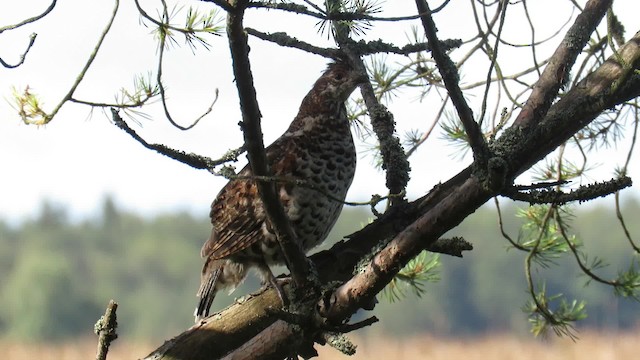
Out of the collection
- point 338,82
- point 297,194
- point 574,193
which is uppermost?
point 338,82

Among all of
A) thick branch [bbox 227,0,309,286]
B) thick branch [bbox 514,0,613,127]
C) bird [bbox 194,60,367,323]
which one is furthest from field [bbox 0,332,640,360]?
thick branch [bbox 227,0,309,286]

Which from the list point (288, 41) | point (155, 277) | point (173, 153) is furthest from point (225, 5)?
point (155, 277)

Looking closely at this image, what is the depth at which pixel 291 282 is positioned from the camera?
10.9ft

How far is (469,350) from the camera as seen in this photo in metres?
38.7

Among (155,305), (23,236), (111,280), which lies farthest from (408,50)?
(23,236)

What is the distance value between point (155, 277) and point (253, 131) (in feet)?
224

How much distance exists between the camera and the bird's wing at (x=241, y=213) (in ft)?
13.8

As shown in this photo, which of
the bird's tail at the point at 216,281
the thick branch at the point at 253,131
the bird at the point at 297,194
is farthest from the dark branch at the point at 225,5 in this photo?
the bird's tail at the point at 216,281

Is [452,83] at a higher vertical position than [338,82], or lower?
lower

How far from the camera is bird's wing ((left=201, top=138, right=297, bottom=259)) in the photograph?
4.21m

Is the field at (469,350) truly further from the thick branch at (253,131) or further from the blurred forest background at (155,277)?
the thick branch at (253,131)

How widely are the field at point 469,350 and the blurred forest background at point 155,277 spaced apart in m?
3.90

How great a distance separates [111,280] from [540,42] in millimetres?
69295

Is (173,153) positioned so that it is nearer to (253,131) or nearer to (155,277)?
(253,131)
